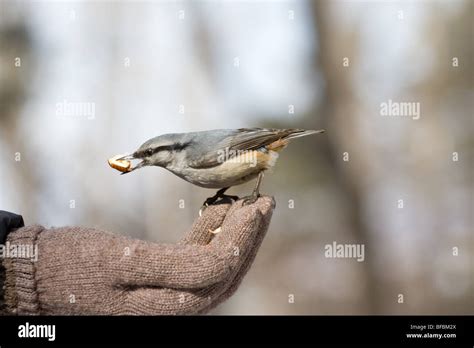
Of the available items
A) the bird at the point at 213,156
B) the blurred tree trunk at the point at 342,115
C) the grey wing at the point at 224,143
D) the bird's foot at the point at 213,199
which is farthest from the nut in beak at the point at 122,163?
the blurred tree trunk at the point at 342,115

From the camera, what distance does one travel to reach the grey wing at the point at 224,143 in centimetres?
267

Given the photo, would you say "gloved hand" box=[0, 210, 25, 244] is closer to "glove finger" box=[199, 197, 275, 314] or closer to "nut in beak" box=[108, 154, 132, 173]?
"nut in beak" box=[108, 154, 132, 173]

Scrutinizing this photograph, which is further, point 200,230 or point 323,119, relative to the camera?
point 323,119

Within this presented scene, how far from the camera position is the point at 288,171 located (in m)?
5.11

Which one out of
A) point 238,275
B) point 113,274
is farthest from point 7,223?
point 238,275

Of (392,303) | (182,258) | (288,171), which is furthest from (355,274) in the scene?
(182,258)

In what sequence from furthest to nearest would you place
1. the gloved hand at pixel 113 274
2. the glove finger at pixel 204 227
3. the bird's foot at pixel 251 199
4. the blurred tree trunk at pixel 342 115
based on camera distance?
1. the blurred tree trunk at pixel 342 115
2. the bird's foot at pixel 251 199
3. the glove finger at pixel 204 227
4. the gloved hand at pixel 113 274

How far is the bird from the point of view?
104 inches

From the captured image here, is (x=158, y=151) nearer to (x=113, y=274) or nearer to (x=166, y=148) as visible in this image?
(x=166, y=148)

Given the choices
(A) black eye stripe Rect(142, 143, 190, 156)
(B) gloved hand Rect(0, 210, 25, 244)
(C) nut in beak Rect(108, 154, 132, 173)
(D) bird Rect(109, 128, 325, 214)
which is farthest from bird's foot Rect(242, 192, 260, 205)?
(B) gloved hand Rect(0, 210, 25, 244)

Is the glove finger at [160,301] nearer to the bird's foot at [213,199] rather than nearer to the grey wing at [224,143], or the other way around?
the bird's foot at [213,199]

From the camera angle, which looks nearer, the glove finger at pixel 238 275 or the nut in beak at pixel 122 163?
the glove finger at pixel 238 275

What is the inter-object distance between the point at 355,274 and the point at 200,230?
9.99 ft
